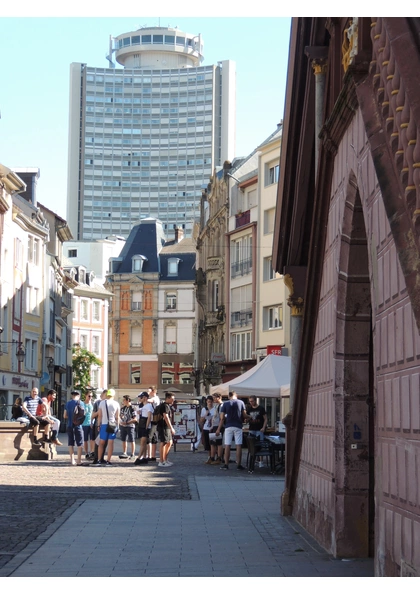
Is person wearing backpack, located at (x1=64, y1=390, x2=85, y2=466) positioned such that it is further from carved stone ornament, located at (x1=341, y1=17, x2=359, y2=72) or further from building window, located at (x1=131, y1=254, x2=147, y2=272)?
building window, located at (x1=131, y1=254, x2=147, y2=272)

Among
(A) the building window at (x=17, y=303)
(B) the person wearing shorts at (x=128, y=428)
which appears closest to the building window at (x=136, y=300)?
(A) the building window at (x=17, y=303)

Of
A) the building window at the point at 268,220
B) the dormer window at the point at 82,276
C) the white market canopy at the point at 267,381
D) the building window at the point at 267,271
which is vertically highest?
the dormer window at the point at 82,276

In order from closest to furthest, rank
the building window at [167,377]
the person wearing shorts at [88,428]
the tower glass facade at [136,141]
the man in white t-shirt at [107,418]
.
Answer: the man in white t-shirt at [107,418] < the person wearing shorts at [88,428] < the building window at [167,377] < the tower glass facade at [136,141]

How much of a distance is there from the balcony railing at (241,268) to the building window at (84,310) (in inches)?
1322

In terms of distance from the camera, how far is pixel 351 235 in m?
9.05

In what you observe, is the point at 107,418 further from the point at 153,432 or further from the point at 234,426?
the point at 234,426

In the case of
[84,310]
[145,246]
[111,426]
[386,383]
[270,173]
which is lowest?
[111,426]

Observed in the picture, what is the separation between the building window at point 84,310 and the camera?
318 ft

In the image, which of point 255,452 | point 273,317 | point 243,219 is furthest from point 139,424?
point 243,219

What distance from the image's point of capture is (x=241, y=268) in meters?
64.0

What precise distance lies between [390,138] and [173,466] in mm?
21307

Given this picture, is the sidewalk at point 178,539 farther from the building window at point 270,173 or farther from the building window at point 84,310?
the building window at point 84,310

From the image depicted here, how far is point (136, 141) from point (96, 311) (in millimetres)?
98029

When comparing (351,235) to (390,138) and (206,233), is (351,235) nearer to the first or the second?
(390,138)
